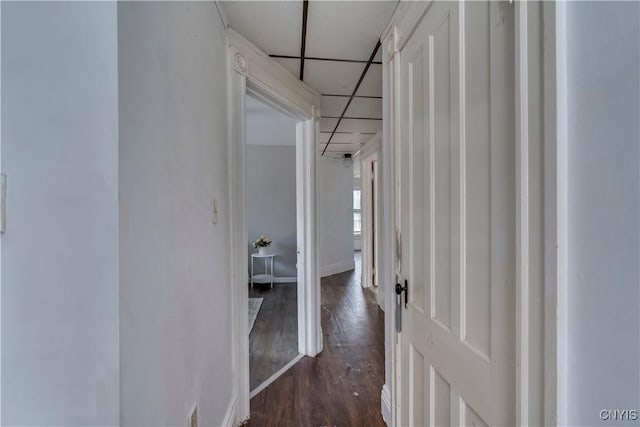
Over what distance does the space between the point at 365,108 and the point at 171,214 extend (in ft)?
7.63

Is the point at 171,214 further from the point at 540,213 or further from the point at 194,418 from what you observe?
the point at 540,213

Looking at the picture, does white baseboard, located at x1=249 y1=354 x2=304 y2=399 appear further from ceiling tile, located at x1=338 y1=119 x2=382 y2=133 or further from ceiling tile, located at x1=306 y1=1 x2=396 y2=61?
ceiling tile, located at x1=338 y1=119 x2=382 y2=133

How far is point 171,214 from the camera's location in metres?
0.91

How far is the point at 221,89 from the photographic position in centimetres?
149

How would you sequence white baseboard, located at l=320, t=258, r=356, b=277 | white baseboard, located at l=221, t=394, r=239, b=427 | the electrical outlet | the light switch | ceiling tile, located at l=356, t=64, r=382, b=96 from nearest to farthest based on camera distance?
the electrical outlet → the light switch → white baseboard, located at l=221, t=394, r=239, b=427 → ceiling tile, located at l=356, t=64, r=382, b=96 → white baseboard, located at l=320, t=258, r=356, b=277

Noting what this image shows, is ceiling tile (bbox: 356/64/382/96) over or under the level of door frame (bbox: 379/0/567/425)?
over

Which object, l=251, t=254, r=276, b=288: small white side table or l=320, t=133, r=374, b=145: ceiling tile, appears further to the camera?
l=251, t=254, r=276, b=288: small white side table

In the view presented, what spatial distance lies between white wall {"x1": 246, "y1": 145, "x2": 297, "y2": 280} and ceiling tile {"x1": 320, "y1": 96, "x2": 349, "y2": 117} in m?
2.11

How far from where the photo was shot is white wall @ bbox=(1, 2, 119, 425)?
64 centimetres

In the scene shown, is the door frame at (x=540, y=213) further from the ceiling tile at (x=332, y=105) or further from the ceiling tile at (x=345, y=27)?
the ceiling tile at (x=332, y=105)

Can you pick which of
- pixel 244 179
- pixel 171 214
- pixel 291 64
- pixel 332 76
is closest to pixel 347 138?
pixel 332 76

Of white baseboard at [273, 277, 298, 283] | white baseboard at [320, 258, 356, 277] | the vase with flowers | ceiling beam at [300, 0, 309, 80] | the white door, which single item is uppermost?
ceiling beam at [300, 0, 309, 80]

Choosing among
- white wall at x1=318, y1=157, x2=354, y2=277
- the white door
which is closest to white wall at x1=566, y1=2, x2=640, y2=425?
the white door

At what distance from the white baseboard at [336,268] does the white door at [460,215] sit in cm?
396
